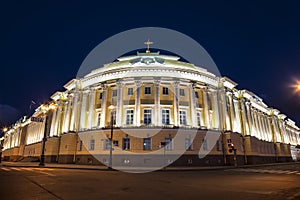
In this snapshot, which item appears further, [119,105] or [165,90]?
[165,90]

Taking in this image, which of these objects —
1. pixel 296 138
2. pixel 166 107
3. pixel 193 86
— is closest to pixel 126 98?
pixel 166 107

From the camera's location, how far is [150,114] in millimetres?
38000

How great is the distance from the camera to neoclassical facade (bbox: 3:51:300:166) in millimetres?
36031

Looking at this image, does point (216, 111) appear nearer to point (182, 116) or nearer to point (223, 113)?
point (223, 113)

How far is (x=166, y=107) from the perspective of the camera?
38.5 m

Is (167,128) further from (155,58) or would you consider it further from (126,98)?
(155,58)

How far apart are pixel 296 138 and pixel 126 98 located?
9024cm

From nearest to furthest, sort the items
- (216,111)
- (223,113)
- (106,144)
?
(106,144) < (216,111) < (223,113)

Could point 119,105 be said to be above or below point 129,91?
below

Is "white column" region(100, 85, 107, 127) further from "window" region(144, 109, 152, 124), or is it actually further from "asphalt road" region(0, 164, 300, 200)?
"asphalt road" region(0, 164, 300, 200)

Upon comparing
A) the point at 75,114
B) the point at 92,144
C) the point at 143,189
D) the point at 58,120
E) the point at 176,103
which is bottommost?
the point at 143,189

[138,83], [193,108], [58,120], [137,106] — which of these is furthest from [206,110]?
[58,120]

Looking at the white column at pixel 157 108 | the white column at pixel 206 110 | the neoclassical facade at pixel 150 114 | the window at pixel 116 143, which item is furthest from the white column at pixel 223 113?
the window at pixel 116 143

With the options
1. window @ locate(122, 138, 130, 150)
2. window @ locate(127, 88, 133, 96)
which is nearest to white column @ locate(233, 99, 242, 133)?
window @ locate(127, 88, 133, 96)
